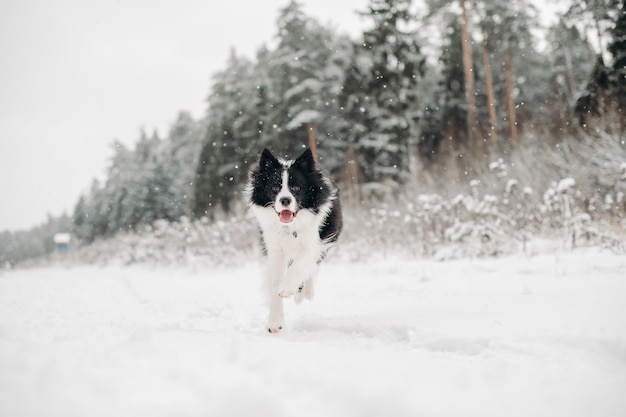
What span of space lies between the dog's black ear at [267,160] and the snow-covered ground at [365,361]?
5.68 feet

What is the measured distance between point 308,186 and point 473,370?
2975 millimetres

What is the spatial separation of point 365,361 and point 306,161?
119 inches

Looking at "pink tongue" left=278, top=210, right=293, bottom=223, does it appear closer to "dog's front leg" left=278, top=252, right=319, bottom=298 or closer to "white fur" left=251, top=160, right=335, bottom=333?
"white fur" left=251, top=160, right=335, bottom=333

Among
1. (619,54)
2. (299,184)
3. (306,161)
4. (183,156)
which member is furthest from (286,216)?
(183,156)

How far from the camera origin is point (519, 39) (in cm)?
2358

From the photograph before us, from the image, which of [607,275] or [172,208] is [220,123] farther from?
[607,275]

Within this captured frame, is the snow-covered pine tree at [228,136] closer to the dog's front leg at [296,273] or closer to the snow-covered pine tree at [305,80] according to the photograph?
the snow-covered pine tree at [305,80]

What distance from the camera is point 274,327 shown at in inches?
159

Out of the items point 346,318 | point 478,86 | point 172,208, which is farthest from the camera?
point 172,208

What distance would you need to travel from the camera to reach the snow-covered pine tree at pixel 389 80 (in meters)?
21.7

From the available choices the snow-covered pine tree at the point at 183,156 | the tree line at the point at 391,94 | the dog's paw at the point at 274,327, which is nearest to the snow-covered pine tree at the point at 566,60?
the tree line at the point at 391,94

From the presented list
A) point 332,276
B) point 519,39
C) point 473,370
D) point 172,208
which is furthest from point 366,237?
point 172,208

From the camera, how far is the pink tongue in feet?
14.7

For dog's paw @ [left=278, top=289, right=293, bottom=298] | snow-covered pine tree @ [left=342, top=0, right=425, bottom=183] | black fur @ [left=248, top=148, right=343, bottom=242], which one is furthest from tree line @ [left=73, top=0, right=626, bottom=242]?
dog's paw @ [left=278, top=289, right=293, bottom=298]
